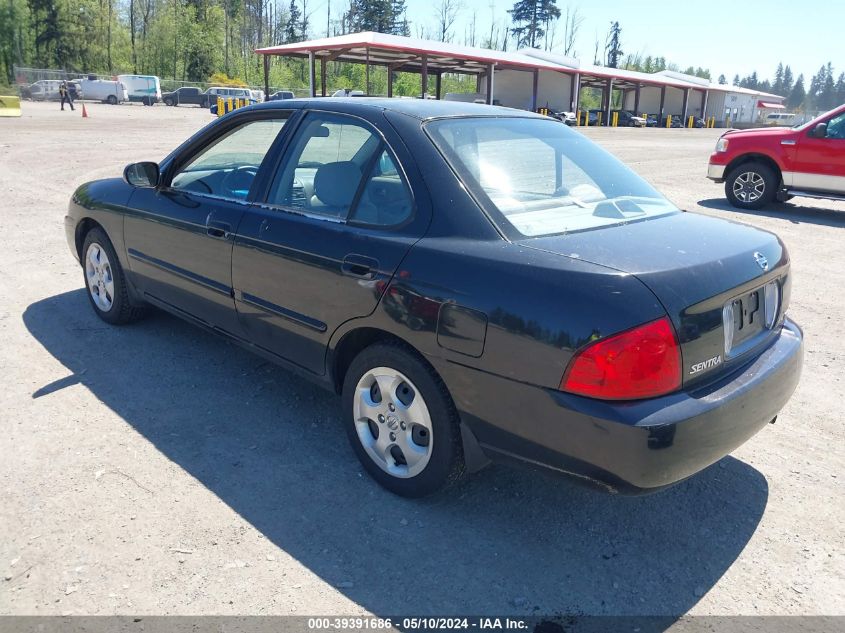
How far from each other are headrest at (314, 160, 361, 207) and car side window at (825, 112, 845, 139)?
1026 centimetres

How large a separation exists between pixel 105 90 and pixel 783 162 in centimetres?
5542

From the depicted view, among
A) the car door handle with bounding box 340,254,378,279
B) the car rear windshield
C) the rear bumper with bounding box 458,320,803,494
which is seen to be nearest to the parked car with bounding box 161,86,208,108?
the car rear windshield

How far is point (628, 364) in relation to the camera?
2359 mm

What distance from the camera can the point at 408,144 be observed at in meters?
3.08

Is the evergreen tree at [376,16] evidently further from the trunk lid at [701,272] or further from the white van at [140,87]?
the trunk lid at [701,272]

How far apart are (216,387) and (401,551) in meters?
1.95

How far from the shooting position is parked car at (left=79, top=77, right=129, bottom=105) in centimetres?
5416

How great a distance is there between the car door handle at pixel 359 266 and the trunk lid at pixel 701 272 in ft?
2.32

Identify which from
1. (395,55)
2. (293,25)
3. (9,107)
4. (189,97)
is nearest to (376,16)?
(293,25)

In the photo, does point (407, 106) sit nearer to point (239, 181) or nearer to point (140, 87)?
point (239, 181)

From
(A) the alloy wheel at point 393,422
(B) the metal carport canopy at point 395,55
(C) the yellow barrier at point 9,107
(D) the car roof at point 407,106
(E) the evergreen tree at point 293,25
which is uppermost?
(E) the evergreen tree at point 293,25

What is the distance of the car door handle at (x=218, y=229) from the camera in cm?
380

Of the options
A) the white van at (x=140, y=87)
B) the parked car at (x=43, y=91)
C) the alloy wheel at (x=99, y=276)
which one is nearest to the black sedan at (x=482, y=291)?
the alloy wheel at (x=99, y=276)

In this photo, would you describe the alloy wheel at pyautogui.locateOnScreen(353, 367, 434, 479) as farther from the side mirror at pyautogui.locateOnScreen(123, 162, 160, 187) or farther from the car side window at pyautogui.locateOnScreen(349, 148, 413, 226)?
the side mirror at pyautogui.locateOnScreen(123, 162, 160, 187)
